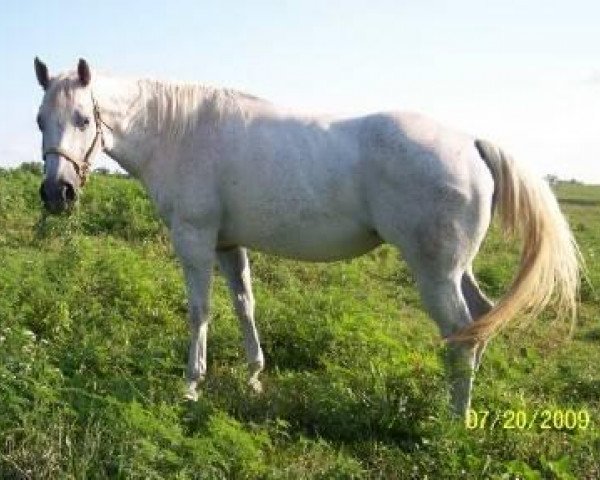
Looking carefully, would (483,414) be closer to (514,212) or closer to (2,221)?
(514,212)

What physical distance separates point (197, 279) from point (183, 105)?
1.28m

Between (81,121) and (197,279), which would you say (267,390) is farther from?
(81,121)

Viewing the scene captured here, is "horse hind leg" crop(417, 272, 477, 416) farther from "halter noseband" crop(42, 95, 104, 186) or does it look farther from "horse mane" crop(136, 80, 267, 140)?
"halter noseband" crop(42, 95, 104, 186)

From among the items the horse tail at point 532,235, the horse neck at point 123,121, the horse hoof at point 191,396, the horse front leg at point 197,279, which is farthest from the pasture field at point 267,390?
the horse neck at point 123,121

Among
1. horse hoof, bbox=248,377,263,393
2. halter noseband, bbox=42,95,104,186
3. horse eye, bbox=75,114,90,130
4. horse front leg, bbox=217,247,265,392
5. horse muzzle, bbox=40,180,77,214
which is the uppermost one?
horse eye, bbox=75,114,90,130

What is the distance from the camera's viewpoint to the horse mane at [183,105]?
18.9ft

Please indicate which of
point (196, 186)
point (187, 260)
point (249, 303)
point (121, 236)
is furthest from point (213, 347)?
point (121, 236)

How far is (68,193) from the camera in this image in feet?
17.2

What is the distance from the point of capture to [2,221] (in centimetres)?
1149

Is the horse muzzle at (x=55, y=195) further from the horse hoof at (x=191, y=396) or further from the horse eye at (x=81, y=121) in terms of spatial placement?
the horse hoof at (x=191, y=396)

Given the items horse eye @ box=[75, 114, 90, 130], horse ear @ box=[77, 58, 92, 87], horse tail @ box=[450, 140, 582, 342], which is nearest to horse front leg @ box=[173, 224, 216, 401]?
horse eye @ box=[75, 114, 90, 130]

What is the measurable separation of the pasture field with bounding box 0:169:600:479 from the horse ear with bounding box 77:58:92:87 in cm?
173

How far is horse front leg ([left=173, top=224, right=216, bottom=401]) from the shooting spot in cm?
561

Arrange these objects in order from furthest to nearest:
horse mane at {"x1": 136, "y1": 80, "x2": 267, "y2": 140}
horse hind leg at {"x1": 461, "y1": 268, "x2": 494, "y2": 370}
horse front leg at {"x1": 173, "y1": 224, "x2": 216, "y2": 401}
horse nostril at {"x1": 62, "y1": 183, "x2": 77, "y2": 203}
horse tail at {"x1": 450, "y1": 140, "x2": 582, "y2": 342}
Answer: horse mane at {"x1": 136, "y1": 80, "x2": 267, "y2": 140} → horse front leg at {"x1": 173, "y1": 224, "x2": 216, "y2": 401} → horse hind leg at {"x1": 461, "y1": 268, "x2": 494, "y2": 370} → horse nostril at {"x1": 62, "y1": 183, "x2": 77, "y2": 203} → horse tail at {"x1": 450, "y1": 140, "x2": 582, "y2": 342}
